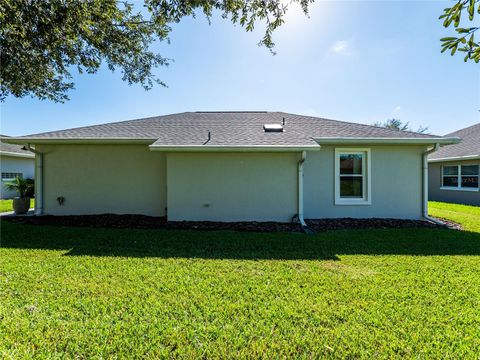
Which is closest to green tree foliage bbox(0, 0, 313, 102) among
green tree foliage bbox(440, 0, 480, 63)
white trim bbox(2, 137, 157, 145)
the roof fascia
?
white trim bbox(2, 137, 157, 145)

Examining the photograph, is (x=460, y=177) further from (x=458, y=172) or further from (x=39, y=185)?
(x=39, y=185)

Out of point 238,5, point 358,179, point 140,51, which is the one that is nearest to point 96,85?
point 140,51

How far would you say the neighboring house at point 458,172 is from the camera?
45.9 feet

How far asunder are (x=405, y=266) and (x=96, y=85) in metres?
12.2

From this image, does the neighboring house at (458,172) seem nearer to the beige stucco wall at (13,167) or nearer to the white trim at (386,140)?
the white trim at (386,140)

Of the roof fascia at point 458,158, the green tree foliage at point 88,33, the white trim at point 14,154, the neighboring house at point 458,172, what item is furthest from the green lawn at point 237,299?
the white trim at point 14,154

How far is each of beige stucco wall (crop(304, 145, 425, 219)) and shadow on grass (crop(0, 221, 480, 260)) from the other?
1.41 metres

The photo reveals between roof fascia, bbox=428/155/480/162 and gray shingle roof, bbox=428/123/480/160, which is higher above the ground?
gray shingle roof, bbox=428/123/480/160

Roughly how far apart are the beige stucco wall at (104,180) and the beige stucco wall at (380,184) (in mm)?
5446

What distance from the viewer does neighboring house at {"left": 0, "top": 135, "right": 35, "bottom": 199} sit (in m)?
16.0

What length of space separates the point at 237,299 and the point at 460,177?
1789 centimetres

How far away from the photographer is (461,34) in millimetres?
1971

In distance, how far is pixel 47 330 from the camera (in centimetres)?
261

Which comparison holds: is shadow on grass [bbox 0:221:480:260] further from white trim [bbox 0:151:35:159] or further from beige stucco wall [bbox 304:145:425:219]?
white trim [bbox 0:151:35:159]
